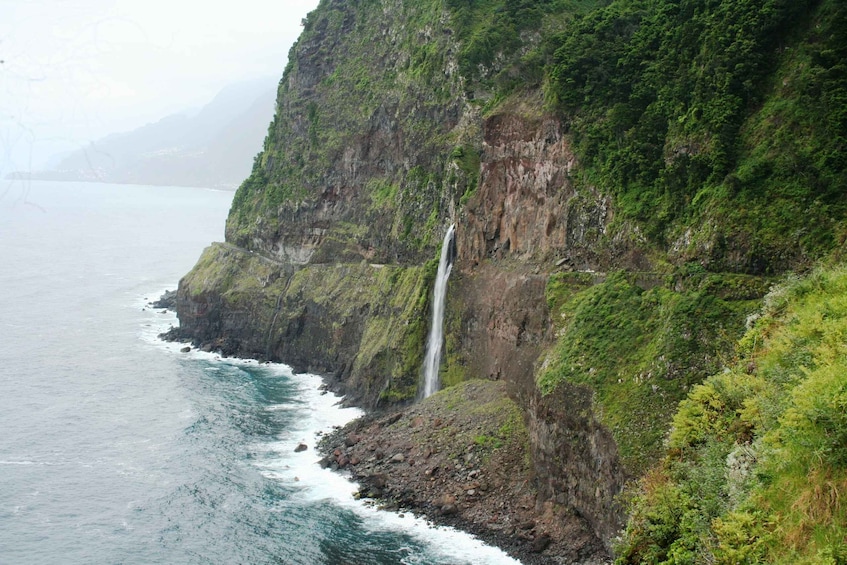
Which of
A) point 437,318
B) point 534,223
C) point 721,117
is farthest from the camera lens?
point 437,318

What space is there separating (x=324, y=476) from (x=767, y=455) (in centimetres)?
3165

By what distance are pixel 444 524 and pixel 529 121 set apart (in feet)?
85.7

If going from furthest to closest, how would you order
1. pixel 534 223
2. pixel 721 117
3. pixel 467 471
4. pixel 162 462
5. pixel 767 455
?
pixel 162 462 < pixel 534 223 < pixel 467 471 < pixel 721 117 < pixel 767 455

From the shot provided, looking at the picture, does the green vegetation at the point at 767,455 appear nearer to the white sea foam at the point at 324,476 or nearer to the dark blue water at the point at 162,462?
the white sea foam at the point at 324,476

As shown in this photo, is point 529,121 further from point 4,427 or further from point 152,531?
point 4,427

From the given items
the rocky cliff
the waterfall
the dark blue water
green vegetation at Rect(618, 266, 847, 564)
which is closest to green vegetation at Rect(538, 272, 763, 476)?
the rocky cliff

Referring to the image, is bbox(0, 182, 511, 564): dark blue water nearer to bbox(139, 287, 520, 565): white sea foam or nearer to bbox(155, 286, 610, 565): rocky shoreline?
bbox(139, 287, 520, 565): white sea foam

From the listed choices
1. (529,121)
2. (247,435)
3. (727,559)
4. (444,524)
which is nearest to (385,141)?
(529,121)

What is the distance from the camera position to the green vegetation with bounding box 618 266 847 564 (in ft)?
62.9

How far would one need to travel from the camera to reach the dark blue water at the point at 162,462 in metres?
40.1

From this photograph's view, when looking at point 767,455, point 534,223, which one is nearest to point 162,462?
point 534,223

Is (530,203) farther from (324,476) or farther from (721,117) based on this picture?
(324,476)

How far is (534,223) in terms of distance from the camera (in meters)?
51.2

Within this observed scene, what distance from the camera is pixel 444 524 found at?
40688 mm
